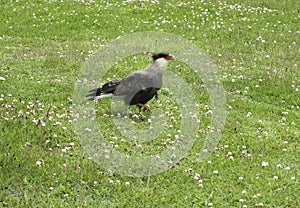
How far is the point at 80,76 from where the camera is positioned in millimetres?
15008

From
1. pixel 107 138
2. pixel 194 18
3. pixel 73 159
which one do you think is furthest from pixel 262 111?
pixel 194 18

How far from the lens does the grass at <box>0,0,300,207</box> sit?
914cm

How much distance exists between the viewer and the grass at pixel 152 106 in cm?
914

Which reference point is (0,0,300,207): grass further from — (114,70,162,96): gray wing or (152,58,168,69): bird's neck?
(152,58,168,69): bird's neck

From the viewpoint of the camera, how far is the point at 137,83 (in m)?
11.6

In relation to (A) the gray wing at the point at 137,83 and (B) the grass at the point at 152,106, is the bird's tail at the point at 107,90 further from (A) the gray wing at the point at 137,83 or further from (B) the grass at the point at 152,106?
(B) the grass at the point at 152,106

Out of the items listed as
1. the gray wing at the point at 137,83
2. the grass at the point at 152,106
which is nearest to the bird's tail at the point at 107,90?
the gray wing at the point at 137,83

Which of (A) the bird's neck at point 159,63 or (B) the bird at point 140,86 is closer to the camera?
(B) the bird at point 140,86

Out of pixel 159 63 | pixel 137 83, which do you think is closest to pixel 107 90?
pixel 137 83

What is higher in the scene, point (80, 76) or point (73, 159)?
point (73, 159)

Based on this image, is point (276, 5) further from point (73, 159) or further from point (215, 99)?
point (73, 159)

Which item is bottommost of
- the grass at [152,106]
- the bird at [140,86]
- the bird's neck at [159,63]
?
the grass at [152,106]

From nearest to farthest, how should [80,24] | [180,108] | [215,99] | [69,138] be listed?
[69,138] → [180,108] → [215,99] → [80,24]

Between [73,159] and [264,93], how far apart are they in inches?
254
